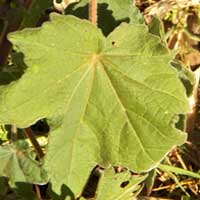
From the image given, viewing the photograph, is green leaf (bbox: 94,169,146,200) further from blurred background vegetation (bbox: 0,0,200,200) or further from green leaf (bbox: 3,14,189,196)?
blurred background vegetation (bbox: 0,0,200,200)

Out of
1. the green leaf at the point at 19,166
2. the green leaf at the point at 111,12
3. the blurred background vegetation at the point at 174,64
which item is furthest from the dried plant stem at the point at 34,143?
the green leaf at the point at 111,12

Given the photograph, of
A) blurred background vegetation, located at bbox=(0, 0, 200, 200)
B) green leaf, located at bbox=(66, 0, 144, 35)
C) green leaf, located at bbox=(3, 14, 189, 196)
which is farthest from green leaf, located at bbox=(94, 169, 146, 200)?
green leaf, located at bbox=(66, 0, 144, 35)

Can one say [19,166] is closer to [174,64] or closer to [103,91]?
[103,91]

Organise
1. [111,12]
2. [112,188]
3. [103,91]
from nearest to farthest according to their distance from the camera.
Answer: [103,91]
[112,188]
[111,12]

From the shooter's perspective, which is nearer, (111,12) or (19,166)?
(19,166)

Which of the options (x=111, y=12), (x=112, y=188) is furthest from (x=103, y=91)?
(x=111, y=12)

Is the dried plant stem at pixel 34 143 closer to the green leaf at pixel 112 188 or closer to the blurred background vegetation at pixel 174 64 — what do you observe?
the blurred background vegetation at pixel 174 64
